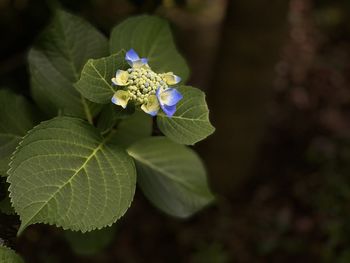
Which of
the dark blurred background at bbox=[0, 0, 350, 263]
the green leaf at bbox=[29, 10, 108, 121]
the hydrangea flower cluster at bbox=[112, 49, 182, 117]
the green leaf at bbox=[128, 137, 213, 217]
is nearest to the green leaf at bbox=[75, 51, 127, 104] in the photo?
the hydrangea flower cluster at bbox=[112, 49, 182, 117]

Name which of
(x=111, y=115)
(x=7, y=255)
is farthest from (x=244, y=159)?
(x=7, y=255)

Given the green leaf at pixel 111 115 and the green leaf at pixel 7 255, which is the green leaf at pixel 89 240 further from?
the green leaf at pixel 7 255

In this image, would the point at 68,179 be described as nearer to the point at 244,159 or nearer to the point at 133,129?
the point at 133,129

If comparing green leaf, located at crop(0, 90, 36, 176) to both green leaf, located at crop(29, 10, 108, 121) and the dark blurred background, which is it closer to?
green leaf, located at crop(29, 10, 108, 121)

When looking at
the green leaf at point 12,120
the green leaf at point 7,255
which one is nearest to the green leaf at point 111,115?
the green leaf at point 12,120

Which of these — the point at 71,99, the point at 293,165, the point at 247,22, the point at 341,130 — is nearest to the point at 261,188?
the point at 293,165

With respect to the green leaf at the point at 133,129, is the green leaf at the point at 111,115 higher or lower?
higher
